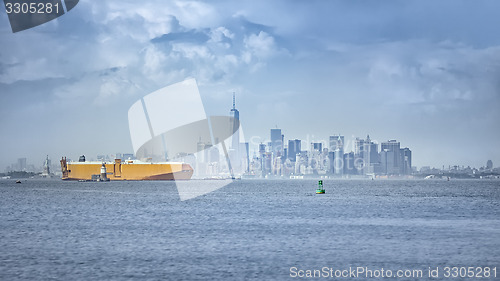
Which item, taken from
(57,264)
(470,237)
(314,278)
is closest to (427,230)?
(470,237)

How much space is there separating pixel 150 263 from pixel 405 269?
1469 cm

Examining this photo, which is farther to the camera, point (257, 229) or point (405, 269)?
point (257, 229)

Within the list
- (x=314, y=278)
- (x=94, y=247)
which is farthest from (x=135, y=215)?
(x=314, y=278)

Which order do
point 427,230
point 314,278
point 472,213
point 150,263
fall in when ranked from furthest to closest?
1. point 472,213
2. point 427,230
3. point 150,263
4. point 314,278

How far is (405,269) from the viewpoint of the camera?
108 ft

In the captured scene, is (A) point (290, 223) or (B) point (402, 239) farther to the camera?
(A) point (290, 223)

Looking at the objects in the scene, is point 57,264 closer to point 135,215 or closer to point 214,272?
point 214,272

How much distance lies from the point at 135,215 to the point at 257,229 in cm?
2284

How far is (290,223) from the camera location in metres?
60.5

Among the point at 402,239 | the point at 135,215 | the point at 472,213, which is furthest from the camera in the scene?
the point at 472,213

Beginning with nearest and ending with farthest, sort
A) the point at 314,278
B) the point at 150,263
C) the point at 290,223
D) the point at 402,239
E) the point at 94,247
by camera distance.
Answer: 1. the point at 314,278
2. the point at 150,263
3. the point at 94,247
4. the point at 402,239
5. the point at 290,223

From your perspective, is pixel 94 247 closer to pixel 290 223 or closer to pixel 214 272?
pixel 214 272

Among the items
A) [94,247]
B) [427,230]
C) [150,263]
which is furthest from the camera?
[427,230]

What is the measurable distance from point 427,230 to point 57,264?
111 ft
